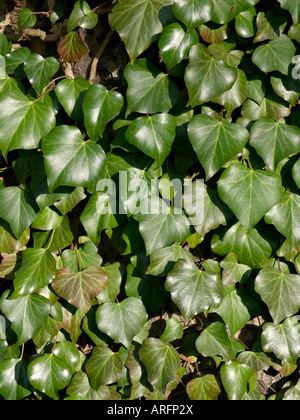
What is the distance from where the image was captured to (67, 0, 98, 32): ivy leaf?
1.46m

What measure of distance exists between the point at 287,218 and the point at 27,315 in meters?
1.01

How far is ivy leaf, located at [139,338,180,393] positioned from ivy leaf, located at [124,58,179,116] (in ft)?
2.76

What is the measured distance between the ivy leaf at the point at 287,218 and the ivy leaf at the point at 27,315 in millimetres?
872

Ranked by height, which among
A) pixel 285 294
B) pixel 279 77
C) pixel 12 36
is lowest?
pixel 285 294

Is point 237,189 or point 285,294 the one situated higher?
point 237,189

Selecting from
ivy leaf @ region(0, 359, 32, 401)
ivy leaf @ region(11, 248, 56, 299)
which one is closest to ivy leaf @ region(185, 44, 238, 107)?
ivy leaf @ region(11, 248, 56, 299)

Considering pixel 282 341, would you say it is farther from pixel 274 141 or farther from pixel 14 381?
pixel 14 381

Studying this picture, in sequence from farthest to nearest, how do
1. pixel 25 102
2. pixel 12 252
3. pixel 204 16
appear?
1. pixel 12 252
2. pixel 25 102
3. pixel 204 16

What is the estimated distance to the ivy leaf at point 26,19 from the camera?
5.13ft

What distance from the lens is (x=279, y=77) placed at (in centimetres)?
147

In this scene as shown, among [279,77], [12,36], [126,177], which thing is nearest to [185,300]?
[126,177]

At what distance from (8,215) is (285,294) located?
3.43ft

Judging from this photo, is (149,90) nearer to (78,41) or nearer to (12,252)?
(78,41)

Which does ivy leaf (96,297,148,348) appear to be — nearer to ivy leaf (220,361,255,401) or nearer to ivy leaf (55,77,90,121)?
ivy leaf (220,361,255,401)
